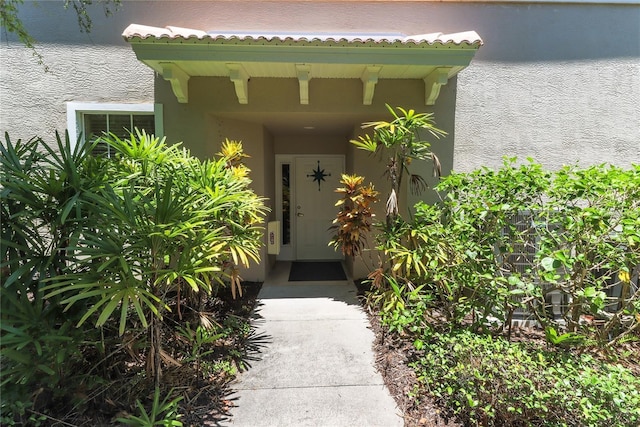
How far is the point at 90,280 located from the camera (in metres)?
2.45

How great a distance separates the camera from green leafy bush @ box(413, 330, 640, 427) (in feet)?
8.07

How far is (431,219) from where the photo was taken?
4293mm

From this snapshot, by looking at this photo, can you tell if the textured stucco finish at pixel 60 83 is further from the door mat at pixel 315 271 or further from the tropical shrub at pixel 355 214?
the door mat at pixel 315 271

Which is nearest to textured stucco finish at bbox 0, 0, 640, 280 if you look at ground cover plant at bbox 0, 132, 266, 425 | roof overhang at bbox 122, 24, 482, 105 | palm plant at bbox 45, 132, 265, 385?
roof overhang at bbox 122, 24, 482, 105

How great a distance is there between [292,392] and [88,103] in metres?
5.34

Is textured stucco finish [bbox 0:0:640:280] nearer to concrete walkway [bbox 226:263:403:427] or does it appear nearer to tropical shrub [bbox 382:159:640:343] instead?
tropical shrub [bbox 382:159:640:343]

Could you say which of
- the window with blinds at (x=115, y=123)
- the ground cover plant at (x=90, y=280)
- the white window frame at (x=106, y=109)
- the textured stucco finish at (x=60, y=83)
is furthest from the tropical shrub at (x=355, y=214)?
the textured stucco finish at (x=60, y=83)

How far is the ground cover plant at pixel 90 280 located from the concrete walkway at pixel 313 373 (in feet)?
1.35

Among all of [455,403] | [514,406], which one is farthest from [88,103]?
[514,406]

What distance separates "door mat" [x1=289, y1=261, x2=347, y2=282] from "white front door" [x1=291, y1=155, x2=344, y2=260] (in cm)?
40

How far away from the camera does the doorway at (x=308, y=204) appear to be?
313 inches

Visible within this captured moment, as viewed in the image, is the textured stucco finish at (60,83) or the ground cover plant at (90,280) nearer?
the ground cover plant at (90,280)

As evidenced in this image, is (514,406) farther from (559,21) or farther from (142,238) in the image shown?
(559,21)

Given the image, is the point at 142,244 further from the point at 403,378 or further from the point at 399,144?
the point at 399,144
